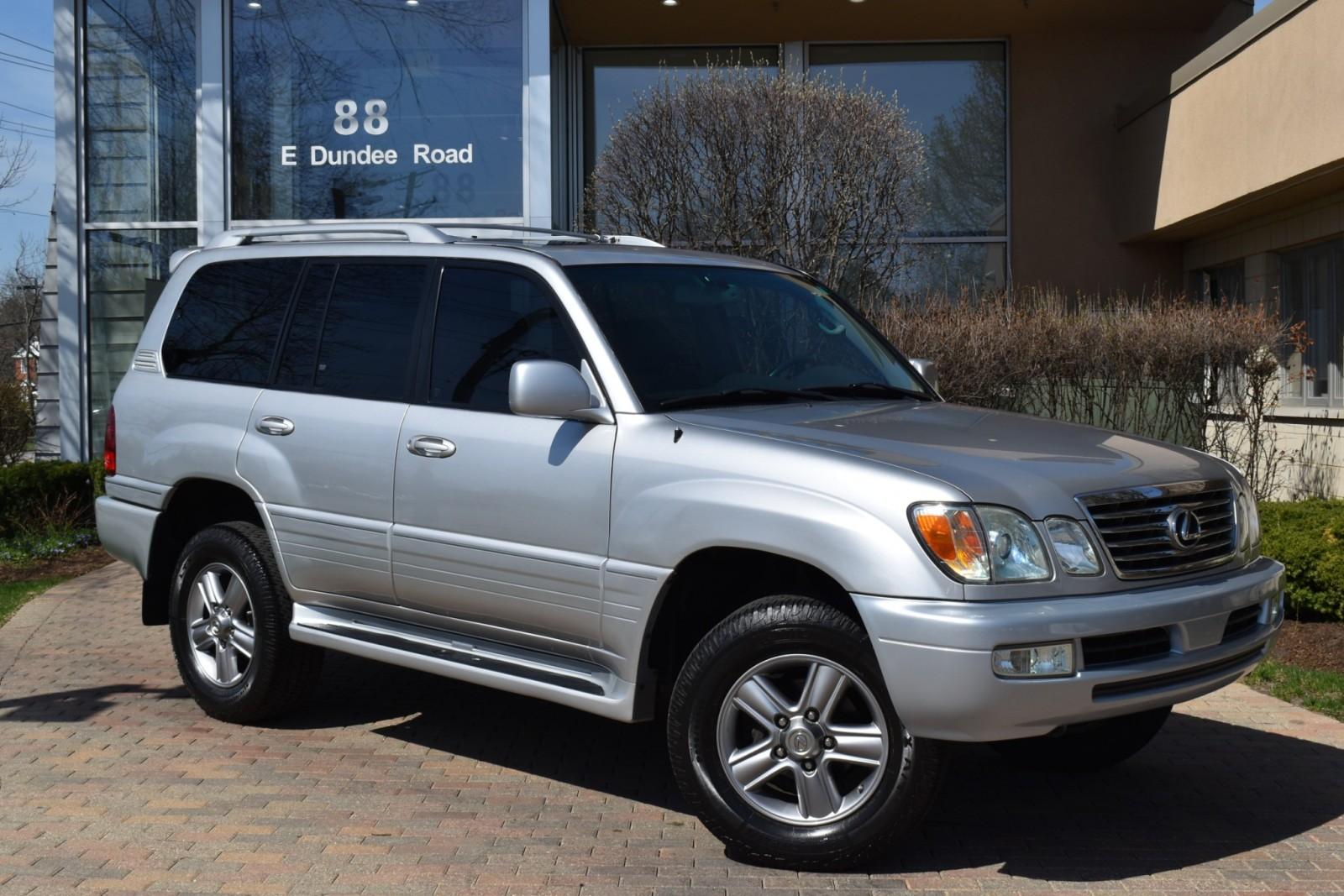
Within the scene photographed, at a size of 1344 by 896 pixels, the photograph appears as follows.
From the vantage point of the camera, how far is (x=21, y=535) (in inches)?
501

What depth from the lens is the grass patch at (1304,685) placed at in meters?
Result: 6.88

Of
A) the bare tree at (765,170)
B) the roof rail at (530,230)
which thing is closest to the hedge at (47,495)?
the bare tree at (765,170)

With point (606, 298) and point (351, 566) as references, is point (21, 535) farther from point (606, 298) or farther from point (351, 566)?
point (606, 298)

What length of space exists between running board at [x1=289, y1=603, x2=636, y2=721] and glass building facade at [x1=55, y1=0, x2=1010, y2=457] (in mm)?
8972

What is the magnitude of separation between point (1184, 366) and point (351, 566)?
29.3 ft

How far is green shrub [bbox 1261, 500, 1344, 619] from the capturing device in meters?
8.55

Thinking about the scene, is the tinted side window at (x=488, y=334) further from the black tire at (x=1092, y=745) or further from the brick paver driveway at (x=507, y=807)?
the black tire at (x=1092, y=745)

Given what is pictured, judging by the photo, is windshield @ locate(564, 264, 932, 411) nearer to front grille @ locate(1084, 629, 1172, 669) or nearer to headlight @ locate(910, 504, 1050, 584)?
headlight @ locate(910, 504, 1050, 584)

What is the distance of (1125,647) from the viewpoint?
4.31 m

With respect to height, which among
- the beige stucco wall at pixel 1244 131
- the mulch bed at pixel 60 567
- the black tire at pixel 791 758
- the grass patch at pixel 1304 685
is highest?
the beige stucco wall at pixel 1244 131

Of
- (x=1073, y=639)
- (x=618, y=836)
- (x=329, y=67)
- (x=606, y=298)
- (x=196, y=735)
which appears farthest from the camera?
(x=329, y=67)

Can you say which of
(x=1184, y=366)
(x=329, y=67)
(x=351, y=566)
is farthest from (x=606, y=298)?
(x=329, y=67)

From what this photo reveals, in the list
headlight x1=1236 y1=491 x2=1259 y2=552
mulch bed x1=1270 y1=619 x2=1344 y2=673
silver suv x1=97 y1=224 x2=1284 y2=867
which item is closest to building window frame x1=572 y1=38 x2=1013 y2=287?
mulch bed x1=1270 y1=619 x2=1344 y2=673

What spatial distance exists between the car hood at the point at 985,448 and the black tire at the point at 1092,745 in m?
1.14
